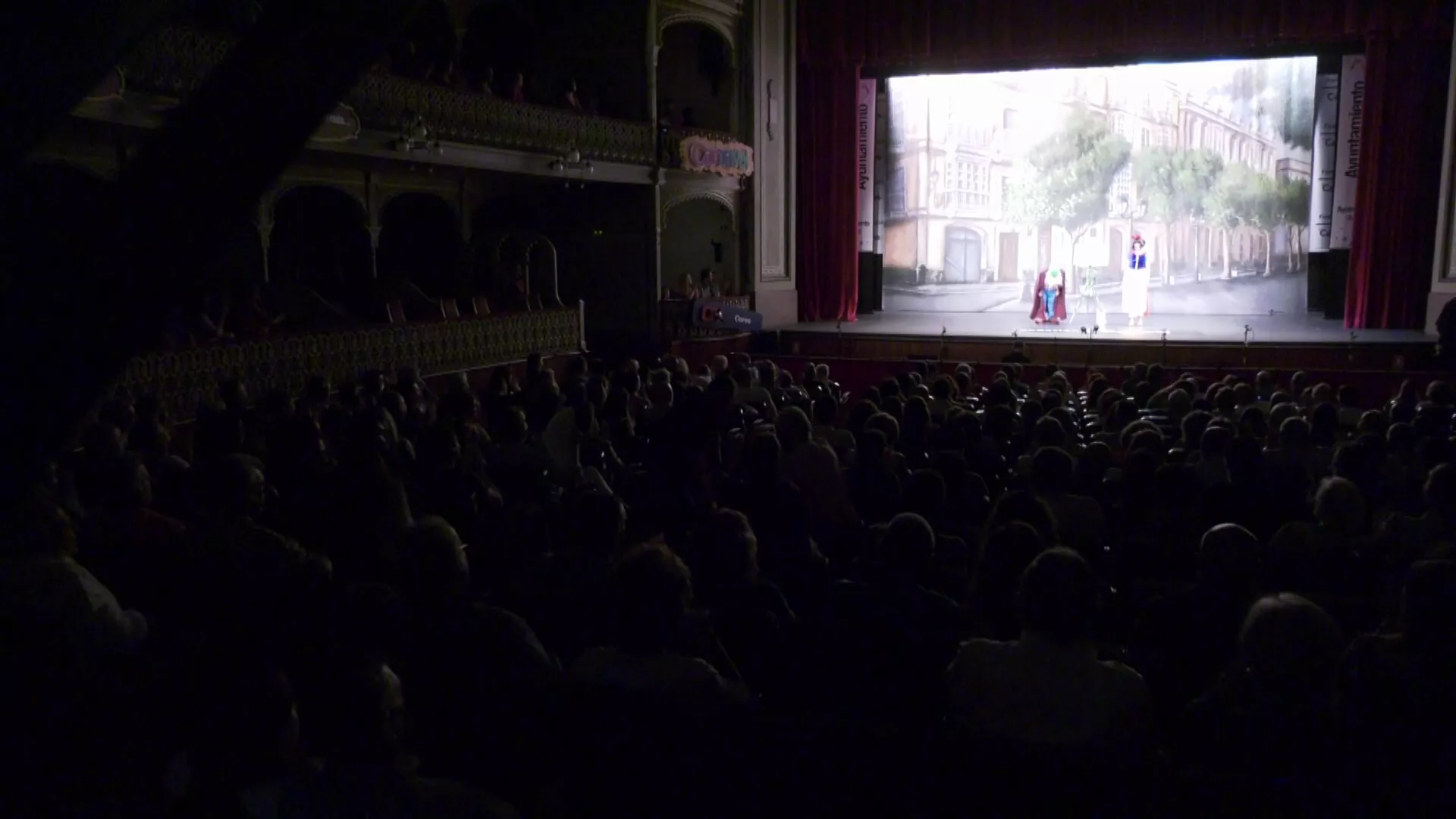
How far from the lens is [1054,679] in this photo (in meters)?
2.69

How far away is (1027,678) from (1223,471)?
342cm

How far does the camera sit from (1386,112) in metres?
16.8

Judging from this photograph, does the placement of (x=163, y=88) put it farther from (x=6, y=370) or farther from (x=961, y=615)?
(x=6, y=370)

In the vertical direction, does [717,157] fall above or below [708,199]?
above

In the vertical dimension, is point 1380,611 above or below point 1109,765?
below

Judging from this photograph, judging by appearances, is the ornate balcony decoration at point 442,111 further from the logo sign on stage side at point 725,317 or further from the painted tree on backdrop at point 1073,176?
the painted tree on backdrop at point 1073,176

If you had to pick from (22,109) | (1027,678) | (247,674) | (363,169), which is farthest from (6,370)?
(363,169)

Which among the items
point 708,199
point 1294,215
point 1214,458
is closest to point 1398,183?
point 1294,215

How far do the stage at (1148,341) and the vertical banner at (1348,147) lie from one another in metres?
1.53

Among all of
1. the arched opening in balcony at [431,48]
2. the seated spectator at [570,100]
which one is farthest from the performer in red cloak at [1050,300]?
the arched opening in balcony at [431,48]

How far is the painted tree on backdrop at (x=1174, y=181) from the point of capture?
62.7ft

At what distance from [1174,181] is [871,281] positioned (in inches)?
222

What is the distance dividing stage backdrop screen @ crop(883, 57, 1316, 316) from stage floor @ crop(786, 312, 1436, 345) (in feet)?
2.40

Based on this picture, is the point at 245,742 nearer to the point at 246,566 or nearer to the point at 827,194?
the point at 246,566
